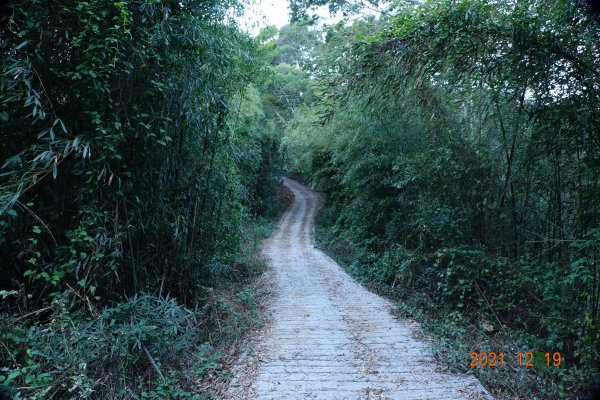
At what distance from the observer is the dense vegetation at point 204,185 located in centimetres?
284

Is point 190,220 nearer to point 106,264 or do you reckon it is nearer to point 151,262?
point 151,262

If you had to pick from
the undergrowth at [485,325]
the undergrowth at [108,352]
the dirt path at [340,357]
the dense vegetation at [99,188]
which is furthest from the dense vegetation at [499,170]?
the undergrowth at [108,352]

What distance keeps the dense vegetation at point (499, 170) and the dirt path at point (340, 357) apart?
16.0 inches

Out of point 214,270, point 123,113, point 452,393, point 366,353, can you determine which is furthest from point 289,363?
point 123,113

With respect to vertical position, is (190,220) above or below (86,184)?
below

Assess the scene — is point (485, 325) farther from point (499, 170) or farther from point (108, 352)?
point (108, 352)

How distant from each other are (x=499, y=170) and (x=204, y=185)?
4.17m

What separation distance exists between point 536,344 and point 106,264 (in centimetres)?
414

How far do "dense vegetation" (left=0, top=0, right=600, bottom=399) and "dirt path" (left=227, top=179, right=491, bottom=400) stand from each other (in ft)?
1.16

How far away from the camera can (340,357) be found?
3812 mm

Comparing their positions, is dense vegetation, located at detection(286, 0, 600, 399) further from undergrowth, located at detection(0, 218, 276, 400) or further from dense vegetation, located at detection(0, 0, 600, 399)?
undergrowth, located at detection(0, 218, 276, 400)

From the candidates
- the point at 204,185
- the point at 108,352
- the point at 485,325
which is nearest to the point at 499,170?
the point at 485,325

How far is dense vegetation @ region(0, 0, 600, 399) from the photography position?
2.84 m

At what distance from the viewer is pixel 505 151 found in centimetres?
502
